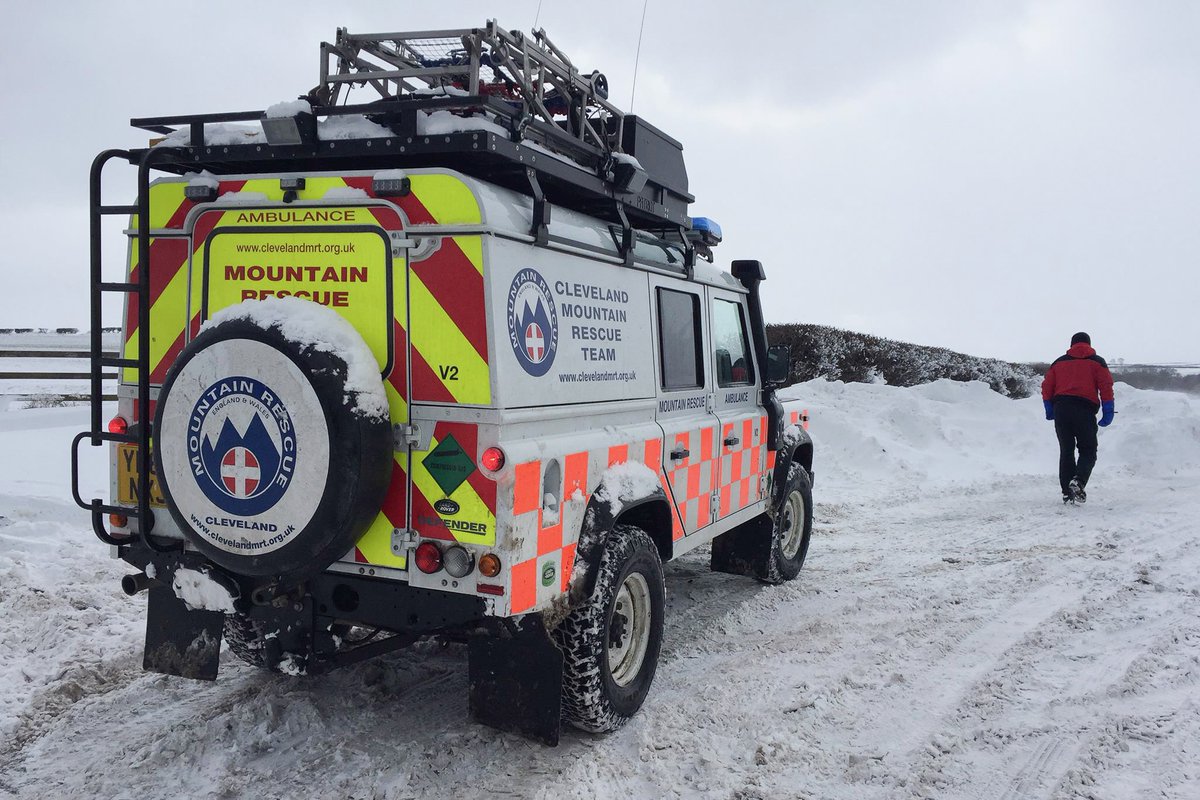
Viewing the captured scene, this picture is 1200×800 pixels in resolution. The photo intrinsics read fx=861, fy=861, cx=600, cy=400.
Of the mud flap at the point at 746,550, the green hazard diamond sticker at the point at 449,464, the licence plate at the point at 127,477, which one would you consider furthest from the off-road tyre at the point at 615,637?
the mud flap at the point at 746,550

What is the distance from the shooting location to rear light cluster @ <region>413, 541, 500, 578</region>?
310cm

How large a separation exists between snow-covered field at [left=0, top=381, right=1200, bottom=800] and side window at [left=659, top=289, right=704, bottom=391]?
61.0 inches

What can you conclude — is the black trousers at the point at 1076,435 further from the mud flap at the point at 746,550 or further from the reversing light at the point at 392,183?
the reversing light at the point at 392,183

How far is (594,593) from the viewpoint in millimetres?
3547

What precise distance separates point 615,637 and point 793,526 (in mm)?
3045

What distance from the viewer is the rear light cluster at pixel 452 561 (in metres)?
3.10

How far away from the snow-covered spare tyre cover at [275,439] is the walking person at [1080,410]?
8.68m

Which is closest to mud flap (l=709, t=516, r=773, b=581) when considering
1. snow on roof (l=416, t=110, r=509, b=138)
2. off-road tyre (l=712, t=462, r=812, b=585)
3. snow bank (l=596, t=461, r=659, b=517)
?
off-road tyre (l=712, t=462, r=812, b=585)

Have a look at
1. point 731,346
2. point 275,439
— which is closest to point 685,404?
point 731,346

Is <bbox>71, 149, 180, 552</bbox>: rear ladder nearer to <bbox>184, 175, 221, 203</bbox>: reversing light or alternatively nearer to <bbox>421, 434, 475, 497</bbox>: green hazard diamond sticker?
<bbox>184, 175, 221, 203</bbox>: reversing light

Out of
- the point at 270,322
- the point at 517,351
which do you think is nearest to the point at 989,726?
the point at 517,351

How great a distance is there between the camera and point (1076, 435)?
964cm

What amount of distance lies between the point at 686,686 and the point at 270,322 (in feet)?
8.82

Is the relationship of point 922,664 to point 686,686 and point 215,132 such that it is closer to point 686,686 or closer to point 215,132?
point 686,686
